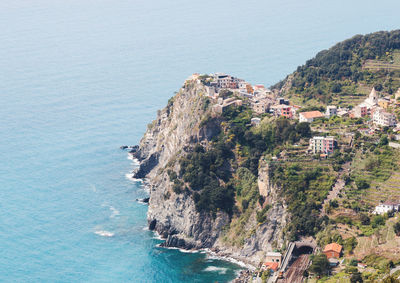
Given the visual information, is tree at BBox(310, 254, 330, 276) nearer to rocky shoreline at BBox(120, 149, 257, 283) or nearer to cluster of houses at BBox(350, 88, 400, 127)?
rocky shoreline at BBox(120, 149, 257, 283)

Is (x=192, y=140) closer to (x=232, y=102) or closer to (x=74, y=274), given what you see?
(x=232, y=102)

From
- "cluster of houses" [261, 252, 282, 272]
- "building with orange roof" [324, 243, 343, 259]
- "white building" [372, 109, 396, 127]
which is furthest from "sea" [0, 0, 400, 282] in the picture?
"white building" [372, 109, 396, 127]

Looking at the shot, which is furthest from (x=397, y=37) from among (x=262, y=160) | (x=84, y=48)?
(x=84, y=48)

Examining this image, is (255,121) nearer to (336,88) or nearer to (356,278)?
(336,88)

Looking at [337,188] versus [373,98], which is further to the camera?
[373,98]

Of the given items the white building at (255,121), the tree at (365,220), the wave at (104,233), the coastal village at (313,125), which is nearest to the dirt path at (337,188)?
the coastal village at (313,125)

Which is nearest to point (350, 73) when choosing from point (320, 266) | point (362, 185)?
point (362, 185)
